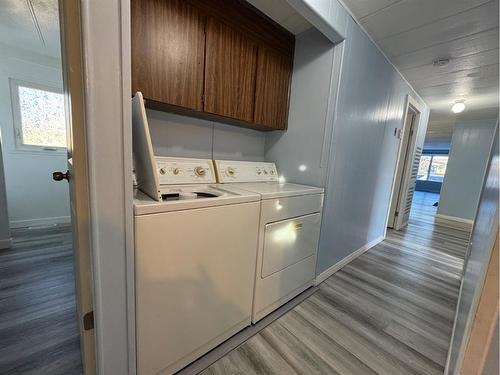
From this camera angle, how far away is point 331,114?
5.49ft

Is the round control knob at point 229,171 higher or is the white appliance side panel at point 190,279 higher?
the round control knob at point 229,171

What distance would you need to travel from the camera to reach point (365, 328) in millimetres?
1465

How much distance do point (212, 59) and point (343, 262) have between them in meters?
2.30

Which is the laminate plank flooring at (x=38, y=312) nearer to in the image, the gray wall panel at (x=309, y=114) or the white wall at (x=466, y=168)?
the gray wall panel at (x=309, y=114)

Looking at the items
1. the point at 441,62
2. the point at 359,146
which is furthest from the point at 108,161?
the point at 441,62

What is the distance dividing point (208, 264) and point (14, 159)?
3.31 m

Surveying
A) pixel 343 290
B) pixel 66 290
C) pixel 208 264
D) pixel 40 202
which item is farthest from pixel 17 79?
pixel 343 290

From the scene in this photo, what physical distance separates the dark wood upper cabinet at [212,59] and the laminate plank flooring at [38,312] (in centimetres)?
148

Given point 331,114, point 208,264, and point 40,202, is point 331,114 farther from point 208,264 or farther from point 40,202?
point 40,202

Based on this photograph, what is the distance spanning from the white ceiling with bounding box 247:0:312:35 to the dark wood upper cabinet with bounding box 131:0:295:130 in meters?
0.04

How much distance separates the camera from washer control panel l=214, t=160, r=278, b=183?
1.67m

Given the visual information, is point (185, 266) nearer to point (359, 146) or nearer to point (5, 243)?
point (359, 146)

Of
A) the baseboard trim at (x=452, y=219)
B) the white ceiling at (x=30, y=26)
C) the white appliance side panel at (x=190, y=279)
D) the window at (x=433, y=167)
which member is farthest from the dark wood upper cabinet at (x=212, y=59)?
the window at (x=433, y=167)

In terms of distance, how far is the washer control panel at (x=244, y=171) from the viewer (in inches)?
65.8
